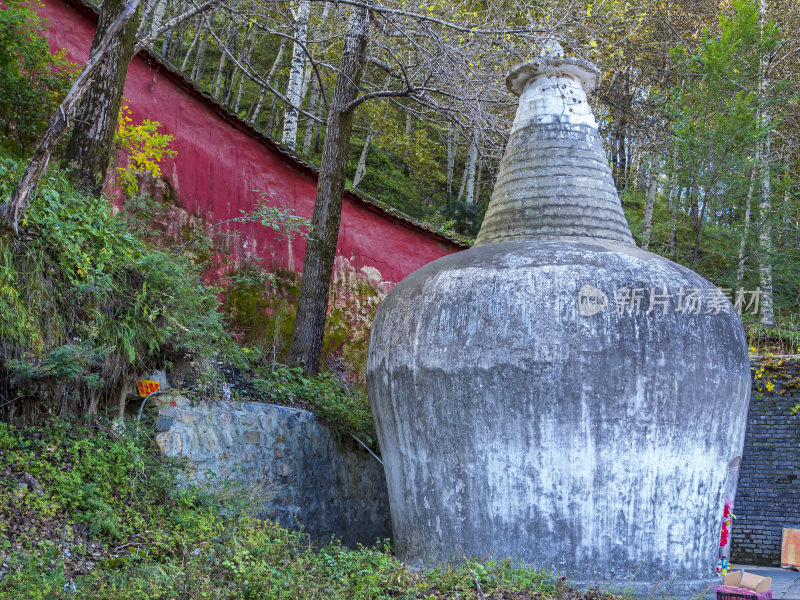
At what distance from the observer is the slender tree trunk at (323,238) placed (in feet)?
32.6

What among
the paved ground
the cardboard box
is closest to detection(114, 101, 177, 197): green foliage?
the cardboard box

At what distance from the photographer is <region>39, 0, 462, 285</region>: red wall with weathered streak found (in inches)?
364

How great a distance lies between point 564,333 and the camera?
636 centimetres

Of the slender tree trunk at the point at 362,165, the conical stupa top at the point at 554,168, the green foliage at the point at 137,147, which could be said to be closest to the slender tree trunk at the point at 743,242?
the conical stupa top at the point at 554,168

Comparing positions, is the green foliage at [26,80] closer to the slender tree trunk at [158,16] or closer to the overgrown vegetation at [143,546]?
the overgrown vegetation at [143,546]

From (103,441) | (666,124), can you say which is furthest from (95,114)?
(666,124)

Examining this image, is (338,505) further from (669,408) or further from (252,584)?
(669,408)

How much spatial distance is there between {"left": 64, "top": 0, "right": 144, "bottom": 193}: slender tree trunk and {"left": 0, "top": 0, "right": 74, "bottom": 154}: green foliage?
0.91 m

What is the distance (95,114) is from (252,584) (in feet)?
15.9

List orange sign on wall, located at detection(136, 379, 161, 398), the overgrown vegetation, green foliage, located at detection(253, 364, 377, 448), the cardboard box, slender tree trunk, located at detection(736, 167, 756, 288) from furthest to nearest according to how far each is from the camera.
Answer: slender tree trunk, located at detection(736, 167, 756, 288) → green foliage, located at detection(253, 364, 377, 448) → orange sign on wall, located at detection(136, 379, 161, 398) → the cardboard box → the overgrown vegetation

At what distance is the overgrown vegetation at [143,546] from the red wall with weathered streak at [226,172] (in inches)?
172

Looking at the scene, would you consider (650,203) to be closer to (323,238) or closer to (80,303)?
(323,238)

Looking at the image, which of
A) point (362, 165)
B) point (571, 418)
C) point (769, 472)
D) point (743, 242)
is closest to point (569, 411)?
point (571, 418)

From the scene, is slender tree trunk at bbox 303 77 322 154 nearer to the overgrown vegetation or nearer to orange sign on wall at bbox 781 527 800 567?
the overgrown vegetation
